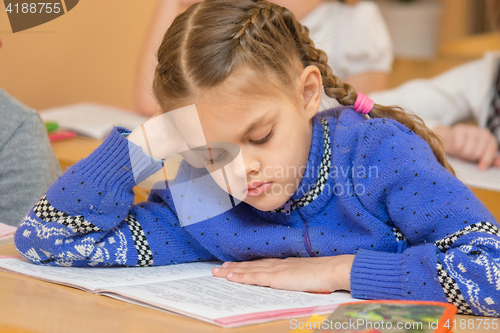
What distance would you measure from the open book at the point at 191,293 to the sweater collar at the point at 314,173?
0.53 ft

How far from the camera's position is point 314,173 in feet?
2.51

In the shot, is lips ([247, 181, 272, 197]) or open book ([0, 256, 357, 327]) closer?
open book ([0, 256, 357, 327])

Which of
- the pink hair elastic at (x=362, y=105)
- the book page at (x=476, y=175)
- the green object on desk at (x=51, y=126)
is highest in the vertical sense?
the pink hair elastic at (x=362, y=105)

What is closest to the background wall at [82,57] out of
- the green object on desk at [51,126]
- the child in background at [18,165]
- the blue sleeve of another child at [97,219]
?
the green object on desk at [51,126]

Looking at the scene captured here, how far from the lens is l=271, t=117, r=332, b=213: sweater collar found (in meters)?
0.76

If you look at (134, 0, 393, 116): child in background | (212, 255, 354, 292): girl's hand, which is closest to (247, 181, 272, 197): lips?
(212, 255, 354, 292): girl's hand

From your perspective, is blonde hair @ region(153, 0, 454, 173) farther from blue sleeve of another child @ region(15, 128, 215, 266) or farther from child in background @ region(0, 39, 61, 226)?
child in background @ region(0, 39, 61, 226)

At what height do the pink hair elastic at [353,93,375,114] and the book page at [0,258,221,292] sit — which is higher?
the pink hair elastic at [353,93,375,114]

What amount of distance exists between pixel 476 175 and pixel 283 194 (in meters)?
0.58

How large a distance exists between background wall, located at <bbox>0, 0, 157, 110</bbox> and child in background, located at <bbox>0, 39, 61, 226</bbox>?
1.75ft

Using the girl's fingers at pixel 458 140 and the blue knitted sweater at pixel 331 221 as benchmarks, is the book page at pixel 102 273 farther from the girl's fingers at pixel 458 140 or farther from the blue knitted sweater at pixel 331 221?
the girl's fingers at pixel 458 140

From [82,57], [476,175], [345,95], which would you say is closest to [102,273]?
[345,95]

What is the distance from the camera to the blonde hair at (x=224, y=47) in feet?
2.19

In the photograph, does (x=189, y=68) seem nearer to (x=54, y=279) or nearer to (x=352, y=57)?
(x=54, y=279)
